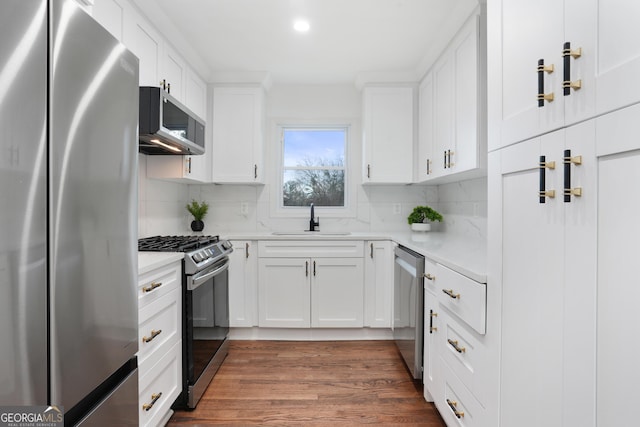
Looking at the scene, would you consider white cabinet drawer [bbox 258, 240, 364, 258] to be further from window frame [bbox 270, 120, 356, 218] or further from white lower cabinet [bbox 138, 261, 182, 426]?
white lower cabinet [bbox 138, 261, 182, 426]

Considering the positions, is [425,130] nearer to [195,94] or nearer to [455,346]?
[455,346]

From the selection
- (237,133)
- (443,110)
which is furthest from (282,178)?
(443,110)

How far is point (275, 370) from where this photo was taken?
239cm

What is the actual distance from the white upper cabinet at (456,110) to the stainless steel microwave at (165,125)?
1758 mm

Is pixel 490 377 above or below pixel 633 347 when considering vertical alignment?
below

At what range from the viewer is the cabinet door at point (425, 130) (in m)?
2.74

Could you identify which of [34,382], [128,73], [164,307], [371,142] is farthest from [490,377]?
[371,142]

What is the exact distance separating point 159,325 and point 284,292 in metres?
1.42

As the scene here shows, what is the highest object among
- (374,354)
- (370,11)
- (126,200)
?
(370,11)

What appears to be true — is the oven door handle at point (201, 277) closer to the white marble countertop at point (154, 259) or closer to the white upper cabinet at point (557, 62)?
the white marble countertop at point (154, 259)

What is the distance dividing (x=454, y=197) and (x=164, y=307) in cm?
254

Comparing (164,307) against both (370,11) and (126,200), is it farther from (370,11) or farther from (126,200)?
(370,11)

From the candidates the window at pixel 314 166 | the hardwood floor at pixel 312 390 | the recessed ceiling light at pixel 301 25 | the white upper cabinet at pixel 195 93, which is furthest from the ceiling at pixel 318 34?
the hardwood floor at pixel 312 390

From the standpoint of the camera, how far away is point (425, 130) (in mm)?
2883
